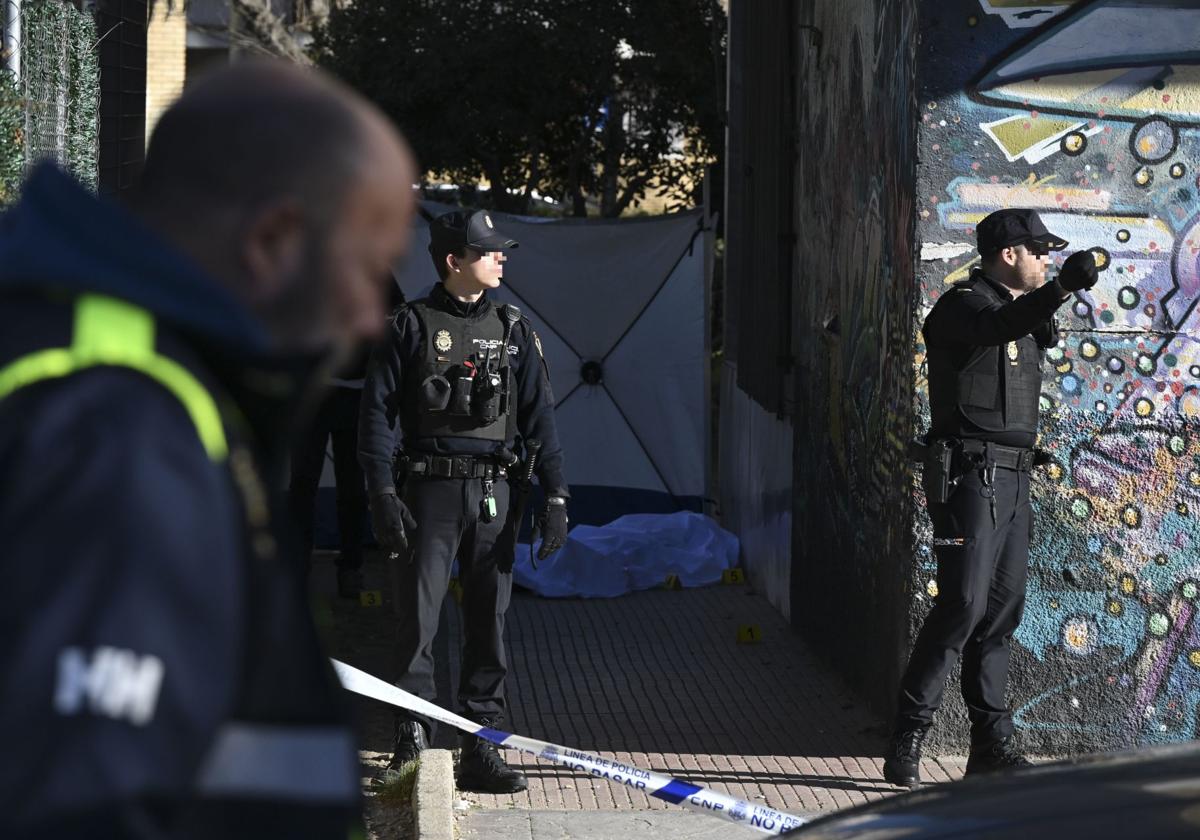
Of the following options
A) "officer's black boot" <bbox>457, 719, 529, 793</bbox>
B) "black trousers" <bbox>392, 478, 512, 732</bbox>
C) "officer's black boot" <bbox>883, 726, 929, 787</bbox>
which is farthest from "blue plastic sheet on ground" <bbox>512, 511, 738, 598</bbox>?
"officer's black boot" <bbox>883, 726, 929, 787</bbox>

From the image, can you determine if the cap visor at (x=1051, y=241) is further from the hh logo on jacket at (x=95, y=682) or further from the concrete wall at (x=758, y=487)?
the hh logo on jacket at (x=95, y=682)

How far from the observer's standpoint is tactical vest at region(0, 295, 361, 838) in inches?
53.0

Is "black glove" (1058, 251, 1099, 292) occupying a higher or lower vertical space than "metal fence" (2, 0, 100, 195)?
lower

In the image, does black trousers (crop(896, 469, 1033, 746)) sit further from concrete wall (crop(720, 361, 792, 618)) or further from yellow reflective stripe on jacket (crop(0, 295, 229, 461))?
yellow reflective stripe on jacket (crop(0, 295, 229, 461))

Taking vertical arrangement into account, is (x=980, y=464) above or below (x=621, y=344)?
below

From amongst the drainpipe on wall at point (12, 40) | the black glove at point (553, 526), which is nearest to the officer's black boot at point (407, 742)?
the black glove at point (553, 526)

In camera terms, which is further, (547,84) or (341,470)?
(547,84)

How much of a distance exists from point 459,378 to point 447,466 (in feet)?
1.10

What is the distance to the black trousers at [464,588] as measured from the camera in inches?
243

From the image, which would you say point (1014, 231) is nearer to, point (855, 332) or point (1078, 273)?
point (1078, 273)

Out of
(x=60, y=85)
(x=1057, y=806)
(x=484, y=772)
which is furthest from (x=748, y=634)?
(x=1057, y=806)

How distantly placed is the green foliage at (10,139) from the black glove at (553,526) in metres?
2.31

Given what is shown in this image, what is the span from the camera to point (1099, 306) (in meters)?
6.36

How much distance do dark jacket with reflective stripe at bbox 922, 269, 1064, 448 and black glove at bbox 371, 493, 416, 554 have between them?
2.01 meters
